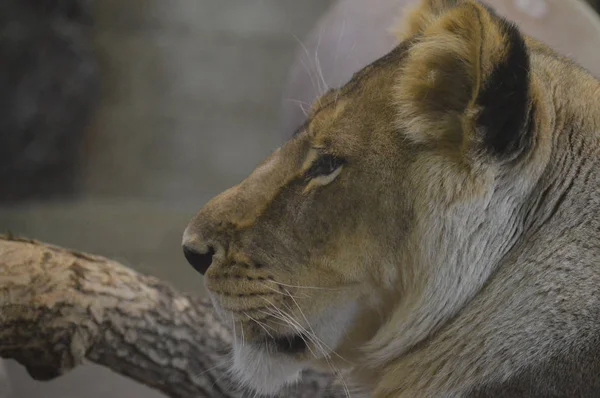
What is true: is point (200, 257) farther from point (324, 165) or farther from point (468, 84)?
point (468, 84)

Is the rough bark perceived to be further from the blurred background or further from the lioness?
the blurred background

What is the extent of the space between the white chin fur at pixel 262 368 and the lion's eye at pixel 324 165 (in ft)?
1.12

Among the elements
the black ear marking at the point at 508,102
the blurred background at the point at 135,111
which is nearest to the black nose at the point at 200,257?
the black ear marking at the point at 508,102

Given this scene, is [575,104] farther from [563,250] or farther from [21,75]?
[21,75]

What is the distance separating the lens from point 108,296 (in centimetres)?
155

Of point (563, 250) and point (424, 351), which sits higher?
point (563, 250)

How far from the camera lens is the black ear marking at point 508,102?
98 centimetres

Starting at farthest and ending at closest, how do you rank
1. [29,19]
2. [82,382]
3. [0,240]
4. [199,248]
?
[29,19]
[82,382]
[0,240]
[199,248]

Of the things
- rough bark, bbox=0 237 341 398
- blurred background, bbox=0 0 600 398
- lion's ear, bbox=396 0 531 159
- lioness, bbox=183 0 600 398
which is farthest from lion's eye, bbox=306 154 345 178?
blurred background, bbox=0 0 600 398

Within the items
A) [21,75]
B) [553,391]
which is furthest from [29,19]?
[553,391]

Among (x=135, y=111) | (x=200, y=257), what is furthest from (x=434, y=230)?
(x=135, y=111)

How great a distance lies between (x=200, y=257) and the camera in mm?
1280

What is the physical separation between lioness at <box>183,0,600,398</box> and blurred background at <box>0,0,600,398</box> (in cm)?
182

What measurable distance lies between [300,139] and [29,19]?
101 inches
